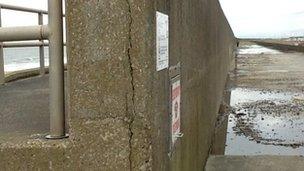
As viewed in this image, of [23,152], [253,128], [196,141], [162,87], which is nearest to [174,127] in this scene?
[162,87]

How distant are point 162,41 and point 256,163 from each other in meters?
3.36

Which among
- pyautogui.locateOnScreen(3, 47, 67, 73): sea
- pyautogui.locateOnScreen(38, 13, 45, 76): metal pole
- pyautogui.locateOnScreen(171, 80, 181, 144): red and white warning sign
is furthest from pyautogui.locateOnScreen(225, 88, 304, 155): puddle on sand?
pyautogui.locateOnScreen(171, 80, 181, 144): red and white warning sign

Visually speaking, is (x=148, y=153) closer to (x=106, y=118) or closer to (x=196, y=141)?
(x=106, y=118)

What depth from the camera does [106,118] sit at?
248cm

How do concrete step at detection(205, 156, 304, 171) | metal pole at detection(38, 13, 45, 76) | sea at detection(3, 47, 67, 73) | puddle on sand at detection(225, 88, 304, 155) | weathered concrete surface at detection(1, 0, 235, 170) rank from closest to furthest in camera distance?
1. weathered concrete surface at detection(1, 0, 235, 170)
2. concrete step at detection(205, 156, 304, 171)
3. metal pole at detection(38, 13, 45, 76)
4. puddle on sand at detection(225, 88, 304, 155)
5. sea at detection(3, 47, 67, 73)

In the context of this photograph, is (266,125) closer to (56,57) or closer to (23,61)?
(56,57)

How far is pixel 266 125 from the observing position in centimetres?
1039

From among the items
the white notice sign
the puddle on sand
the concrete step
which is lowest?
the puddle on sand

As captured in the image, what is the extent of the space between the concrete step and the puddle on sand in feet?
6.32

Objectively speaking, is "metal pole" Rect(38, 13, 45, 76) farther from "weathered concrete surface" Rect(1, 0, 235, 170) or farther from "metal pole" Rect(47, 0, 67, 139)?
"weathered concrete surface" Rect(1, 0, 235, 170)

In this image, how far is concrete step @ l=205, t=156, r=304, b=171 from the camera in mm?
5453

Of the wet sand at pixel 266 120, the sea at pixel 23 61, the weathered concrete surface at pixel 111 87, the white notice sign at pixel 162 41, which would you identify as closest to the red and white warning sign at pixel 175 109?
the white notice sign at pixel 162 41

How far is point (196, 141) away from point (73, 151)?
243 centimetres

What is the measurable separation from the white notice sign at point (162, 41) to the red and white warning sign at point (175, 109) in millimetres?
319
